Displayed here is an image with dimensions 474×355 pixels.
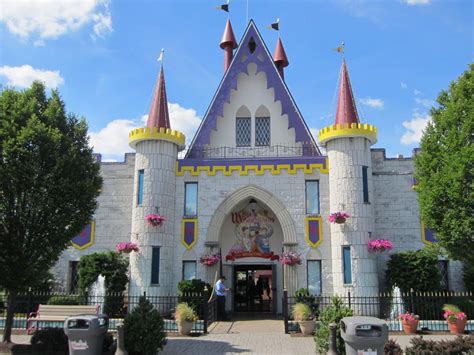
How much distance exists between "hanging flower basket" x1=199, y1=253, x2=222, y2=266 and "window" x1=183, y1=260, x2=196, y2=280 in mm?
531

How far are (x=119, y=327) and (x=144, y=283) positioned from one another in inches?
350

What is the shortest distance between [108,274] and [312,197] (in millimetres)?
9123

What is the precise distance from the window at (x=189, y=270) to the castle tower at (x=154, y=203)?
0.60m

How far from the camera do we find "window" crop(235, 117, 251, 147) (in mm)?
21906

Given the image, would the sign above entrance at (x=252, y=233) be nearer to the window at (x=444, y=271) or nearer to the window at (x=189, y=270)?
the window at (x=189, y=270)

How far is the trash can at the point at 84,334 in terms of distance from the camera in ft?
30.8

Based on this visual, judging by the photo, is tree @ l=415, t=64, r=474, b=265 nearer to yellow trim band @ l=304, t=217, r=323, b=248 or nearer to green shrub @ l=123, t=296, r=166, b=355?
yellow trim band @ l=304, t=217, r=323, b=248

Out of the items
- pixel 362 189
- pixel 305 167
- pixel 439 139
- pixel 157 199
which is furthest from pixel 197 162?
pixel 439 139

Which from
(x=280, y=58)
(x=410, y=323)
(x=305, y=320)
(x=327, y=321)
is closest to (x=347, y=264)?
(x=410, y=323)

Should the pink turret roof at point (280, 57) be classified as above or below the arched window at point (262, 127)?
above

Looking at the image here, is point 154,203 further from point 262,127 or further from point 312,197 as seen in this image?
point 312,197

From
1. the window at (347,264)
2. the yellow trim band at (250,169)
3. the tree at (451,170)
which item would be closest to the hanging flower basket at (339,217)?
the window at (347,264)

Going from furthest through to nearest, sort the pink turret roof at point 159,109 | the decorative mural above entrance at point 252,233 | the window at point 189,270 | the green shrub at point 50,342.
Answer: the pink turret roof at point 159,109, the decorative mural above entrance at point 252,233, the window at point 189,270, the green shrub at point 50,342

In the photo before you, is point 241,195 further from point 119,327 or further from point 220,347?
point 119,327
